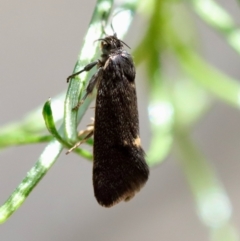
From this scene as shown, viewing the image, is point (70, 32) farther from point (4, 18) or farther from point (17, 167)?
point (17, 167)

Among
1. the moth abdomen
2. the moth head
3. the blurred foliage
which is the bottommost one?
the moth abdomen

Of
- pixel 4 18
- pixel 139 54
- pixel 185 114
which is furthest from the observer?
pixel 4 18

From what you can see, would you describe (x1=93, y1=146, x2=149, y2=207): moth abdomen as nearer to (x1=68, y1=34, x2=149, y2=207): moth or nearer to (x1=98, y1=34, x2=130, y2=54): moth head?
(x1=68, y1=34, x2=149, y2=207): moth

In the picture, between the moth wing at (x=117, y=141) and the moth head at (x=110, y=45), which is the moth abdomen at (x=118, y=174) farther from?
the moth head at (x=110, y=45)

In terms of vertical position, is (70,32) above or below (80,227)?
above

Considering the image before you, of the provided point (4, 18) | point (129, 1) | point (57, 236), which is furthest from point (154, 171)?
point (129, 1)

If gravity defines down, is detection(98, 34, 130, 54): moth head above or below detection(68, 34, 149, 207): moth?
above

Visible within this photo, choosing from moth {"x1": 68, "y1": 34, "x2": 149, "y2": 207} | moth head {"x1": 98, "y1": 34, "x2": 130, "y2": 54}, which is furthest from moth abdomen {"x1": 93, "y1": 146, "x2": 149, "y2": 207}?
moth head {"x1": 98, "y1": 34, "x2": 130, "y2": 54}

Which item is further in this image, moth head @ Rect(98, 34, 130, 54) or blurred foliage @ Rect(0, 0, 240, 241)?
moth head @ Rect(98, 34, 130, 54)
